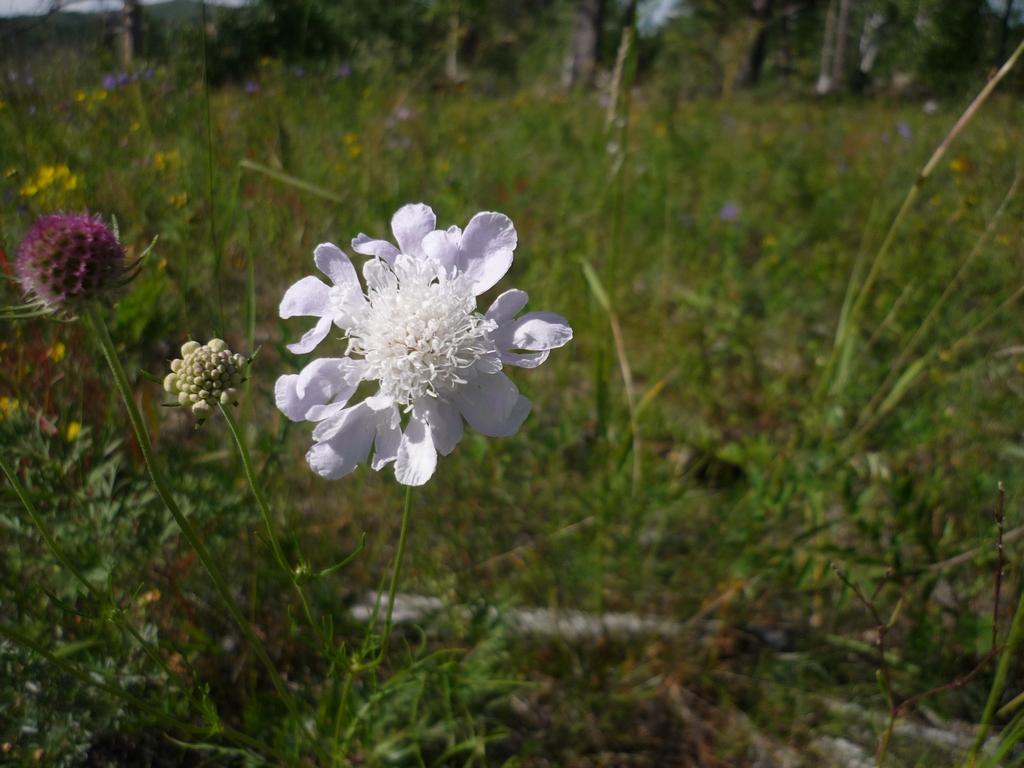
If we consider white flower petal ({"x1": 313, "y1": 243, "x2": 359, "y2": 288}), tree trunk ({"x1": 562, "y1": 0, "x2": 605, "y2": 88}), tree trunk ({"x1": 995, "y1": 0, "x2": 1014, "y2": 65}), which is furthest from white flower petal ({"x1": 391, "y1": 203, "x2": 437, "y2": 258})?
tree trunk ({"x1": 562, "y1": 0, "x2": 605, "y2": 88})

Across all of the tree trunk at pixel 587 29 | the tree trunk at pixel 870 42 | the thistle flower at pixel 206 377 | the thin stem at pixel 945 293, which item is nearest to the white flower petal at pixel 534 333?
the thistle flower at pixel 206 377

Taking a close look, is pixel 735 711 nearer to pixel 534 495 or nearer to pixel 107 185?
pixel 534 495

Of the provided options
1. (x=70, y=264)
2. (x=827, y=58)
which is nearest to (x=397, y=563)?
(x=70, y=264)

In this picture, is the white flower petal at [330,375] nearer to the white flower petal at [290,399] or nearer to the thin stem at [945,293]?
the white flower petal at [290,399]

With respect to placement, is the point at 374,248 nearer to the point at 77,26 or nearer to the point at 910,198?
the point at 910,198

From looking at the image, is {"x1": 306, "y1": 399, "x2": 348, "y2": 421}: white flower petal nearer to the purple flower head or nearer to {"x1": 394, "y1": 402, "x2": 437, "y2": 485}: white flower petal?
{"x1": 394, "y1": 402, "x2": 437, "y2": 485}: white flower petal

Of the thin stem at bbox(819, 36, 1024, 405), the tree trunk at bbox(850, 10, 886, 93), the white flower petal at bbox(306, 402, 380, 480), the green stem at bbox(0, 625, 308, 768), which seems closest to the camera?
the green stem at bbox(0, 625, 308, 768)

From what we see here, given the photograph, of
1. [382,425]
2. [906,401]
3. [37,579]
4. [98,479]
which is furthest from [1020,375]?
[37,579]
